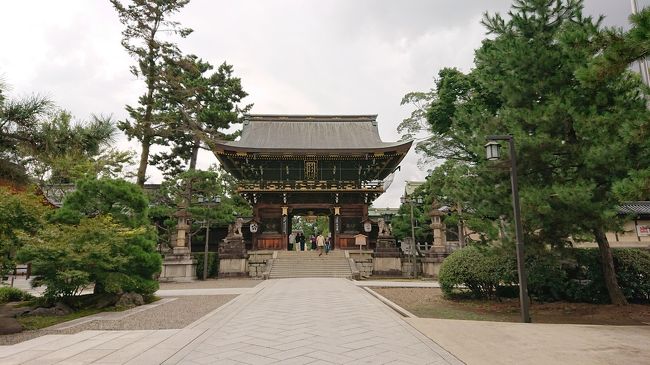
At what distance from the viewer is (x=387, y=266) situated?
22.3 m

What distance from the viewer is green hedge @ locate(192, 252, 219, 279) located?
73.8 ft

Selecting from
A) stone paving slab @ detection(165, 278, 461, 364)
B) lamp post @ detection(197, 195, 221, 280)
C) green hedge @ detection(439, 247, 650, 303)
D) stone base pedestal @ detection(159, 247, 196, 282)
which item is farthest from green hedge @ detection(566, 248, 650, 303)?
stone base pedestal @ detection(159, 247, 196, 282)

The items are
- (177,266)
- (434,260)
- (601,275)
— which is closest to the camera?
(601,275)

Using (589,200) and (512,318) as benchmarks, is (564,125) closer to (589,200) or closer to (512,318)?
(589,200)

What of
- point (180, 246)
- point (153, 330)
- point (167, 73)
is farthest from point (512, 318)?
point (180, 246)

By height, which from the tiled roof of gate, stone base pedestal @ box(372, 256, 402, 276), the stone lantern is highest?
the tiled roof of gate

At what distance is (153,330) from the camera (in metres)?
6.80

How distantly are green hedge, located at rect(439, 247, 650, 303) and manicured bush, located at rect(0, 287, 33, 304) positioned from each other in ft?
42.4

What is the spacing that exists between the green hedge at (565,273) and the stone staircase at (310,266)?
10.5 meters

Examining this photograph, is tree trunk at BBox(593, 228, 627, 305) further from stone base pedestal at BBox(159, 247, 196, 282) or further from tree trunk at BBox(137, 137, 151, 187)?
stone base pedestal at BBox(159, 247, 196, 282)

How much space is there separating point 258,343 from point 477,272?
6.87 metres

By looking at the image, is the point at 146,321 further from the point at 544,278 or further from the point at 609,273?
the point at 609,273

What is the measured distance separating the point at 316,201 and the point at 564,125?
19360 millimetres

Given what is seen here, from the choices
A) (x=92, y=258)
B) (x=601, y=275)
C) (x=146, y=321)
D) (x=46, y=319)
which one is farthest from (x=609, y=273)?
(x=46, y=319)
